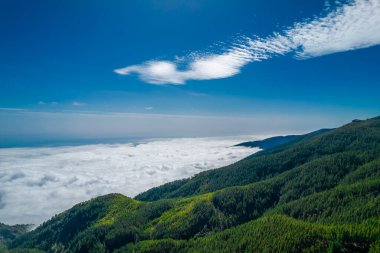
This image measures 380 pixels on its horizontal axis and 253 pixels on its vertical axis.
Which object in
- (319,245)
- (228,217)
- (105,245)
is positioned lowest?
(105,245)

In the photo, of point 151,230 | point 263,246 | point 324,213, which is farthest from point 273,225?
point 151,230

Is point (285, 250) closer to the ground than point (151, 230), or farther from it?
farther from it

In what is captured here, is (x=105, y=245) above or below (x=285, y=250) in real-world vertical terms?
below

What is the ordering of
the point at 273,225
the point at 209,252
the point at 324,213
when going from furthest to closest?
the point at 324,213, the point at 273,225, the point at 209,252

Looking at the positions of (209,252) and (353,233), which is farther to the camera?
(209,252)

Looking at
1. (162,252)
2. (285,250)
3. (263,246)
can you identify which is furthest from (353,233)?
(162,252)

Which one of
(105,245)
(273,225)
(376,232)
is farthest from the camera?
(105,245)

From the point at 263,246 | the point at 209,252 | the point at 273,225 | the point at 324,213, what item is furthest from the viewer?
the point at 324,213

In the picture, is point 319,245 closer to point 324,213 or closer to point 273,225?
point 273,225

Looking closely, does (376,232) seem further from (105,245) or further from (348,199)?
(105,245)
